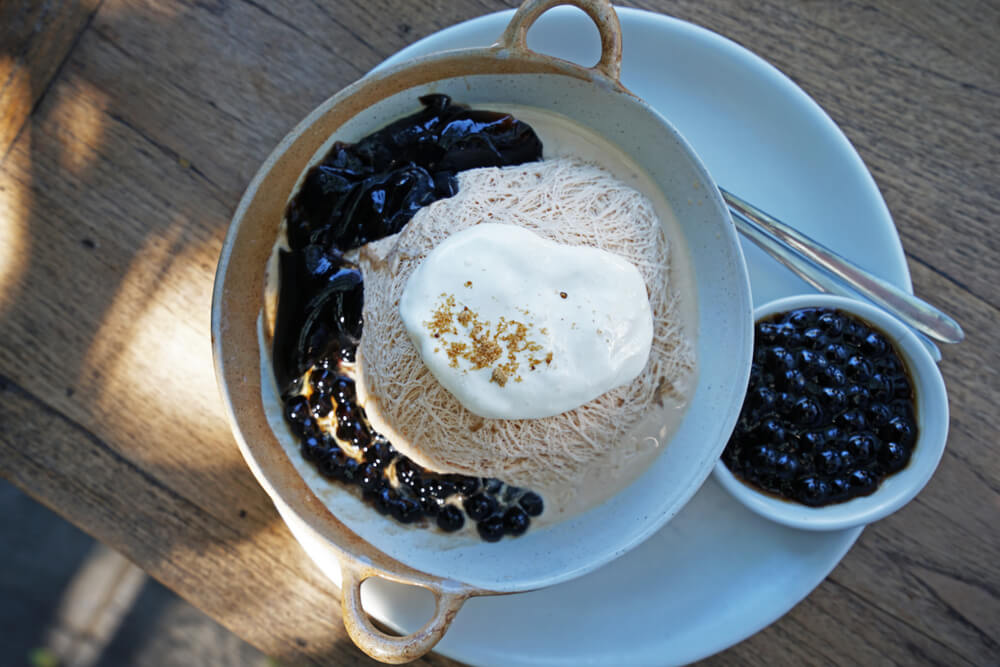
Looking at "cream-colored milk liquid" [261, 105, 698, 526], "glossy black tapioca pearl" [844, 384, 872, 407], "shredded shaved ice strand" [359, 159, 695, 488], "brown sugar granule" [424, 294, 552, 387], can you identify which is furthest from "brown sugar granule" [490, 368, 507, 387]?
"glossy black tapioca pearl" [844, 384, 872, 407]

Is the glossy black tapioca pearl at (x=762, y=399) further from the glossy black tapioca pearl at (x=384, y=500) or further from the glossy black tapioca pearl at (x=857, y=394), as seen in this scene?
the glossy black tapioca pearl at (x=384, y=500)

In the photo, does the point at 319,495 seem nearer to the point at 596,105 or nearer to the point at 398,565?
the point at 398,565

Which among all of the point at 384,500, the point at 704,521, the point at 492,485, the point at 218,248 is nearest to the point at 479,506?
the point at 492,485

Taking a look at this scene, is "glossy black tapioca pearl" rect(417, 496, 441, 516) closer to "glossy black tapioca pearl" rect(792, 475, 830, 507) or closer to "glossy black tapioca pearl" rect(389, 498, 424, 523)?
"glossy black tapioca pearl" rect(389, 498, 424, 523)

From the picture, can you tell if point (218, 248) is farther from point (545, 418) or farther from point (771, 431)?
point (771, 431)

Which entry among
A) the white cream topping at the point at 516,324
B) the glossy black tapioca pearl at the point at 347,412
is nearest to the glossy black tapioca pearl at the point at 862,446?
the white cream topping at the point at 516,324

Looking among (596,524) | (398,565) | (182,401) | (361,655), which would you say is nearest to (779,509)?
(596,524)
